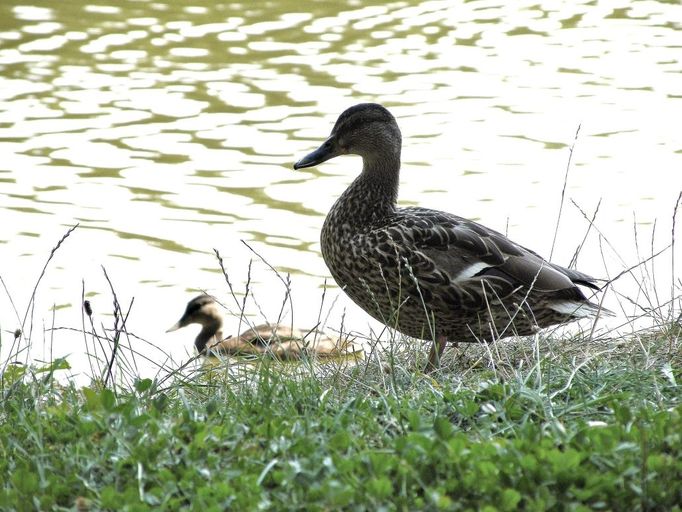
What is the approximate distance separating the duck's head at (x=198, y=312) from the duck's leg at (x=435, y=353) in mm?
2867

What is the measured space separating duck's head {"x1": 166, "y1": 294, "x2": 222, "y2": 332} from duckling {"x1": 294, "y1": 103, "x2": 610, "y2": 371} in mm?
2522

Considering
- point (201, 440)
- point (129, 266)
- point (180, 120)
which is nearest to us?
point (201, 440)

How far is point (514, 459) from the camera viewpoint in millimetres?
3279

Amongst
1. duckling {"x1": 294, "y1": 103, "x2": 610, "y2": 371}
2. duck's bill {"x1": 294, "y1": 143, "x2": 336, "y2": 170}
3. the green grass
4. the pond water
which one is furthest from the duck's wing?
the pond water

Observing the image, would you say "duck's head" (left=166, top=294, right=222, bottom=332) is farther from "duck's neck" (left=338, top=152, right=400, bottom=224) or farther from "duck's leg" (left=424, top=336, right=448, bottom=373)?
"duck's leg" (left=424, top=336, right=448, bottom=373)

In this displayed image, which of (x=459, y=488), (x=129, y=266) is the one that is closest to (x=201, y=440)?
(x=459, y=488)

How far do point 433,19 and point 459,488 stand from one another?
455 inches

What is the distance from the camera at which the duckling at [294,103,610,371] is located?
17.9 feet

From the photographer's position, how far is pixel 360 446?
11.8 ft

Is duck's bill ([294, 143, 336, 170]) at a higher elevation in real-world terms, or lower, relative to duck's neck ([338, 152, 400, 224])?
higher

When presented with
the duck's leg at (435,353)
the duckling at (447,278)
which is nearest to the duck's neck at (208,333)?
the duckling at (447,278)

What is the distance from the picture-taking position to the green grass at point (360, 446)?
3223 millimetres

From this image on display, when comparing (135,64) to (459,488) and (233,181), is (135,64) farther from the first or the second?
(459,488)

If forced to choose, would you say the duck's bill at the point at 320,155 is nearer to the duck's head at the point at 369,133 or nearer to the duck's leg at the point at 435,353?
the duck's head at the point at 369,133
